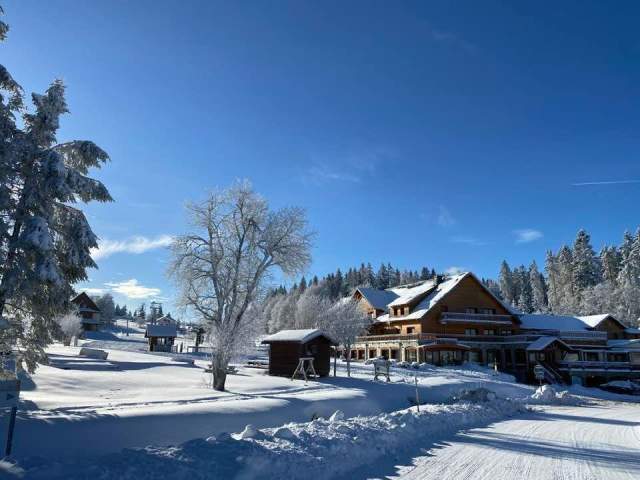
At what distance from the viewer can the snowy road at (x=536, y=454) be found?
1021 centimetres

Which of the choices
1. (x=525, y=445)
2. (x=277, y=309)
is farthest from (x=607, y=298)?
(x=525, y=445)

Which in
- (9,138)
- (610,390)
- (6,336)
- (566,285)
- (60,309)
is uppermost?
(566,285)

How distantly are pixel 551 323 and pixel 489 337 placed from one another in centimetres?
1159

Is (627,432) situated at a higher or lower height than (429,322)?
lower

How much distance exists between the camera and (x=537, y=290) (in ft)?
359

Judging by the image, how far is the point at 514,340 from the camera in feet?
172

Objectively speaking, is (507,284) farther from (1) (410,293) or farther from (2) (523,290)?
(1) (410,293)

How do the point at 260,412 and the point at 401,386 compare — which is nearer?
the point at 260,412

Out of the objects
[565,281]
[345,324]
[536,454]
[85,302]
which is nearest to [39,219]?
[536,454]

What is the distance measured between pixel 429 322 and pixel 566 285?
5341cm

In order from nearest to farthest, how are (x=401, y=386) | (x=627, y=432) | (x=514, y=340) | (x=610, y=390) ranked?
(x=627, y=432)
(x=401, y=386)
(x=610, y=390)
(x=514, y=340)

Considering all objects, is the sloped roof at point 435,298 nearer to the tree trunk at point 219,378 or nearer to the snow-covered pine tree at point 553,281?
the tree trunk at point 219,378

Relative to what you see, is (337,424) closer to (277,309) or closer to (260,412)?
(260,412)

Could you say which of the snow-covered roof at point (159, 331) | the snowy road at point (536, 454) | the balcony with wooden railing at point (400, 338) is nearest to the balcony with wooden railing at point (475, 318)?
the balcony with wooden railing at point (400, 338)
